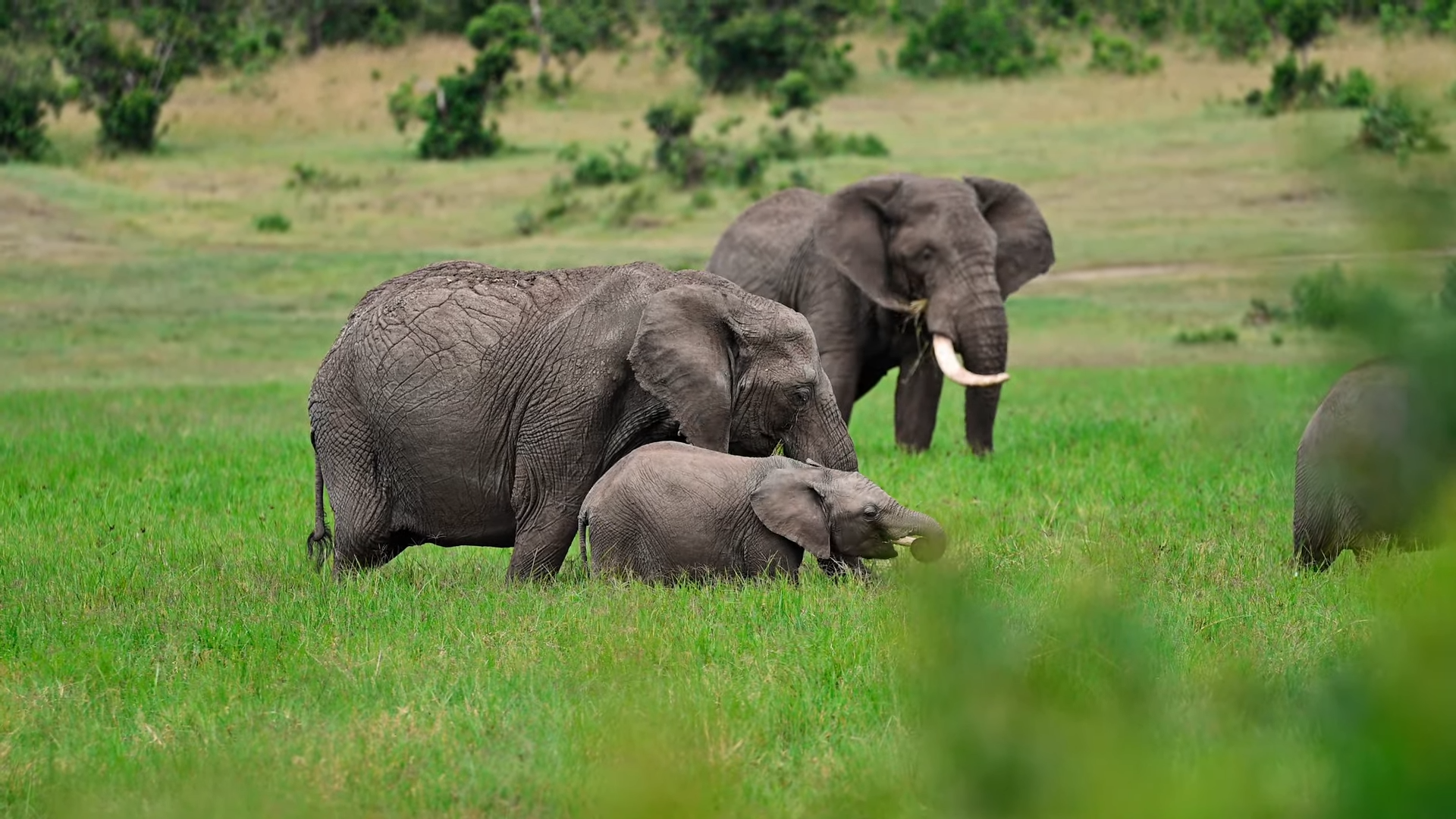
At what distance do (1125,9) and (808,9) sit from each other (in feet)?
26.8

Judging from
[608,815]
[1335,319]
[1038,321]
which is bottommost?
[1038,321]

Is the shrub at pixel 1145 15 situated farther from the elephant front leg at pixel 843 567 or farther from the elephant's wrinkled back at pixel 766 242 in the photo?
the elephant front leg at pixel 843 567

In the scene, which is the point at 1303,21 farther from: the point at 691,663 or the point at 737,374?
the point at 691,663

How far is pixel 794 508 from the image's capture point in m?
8.06

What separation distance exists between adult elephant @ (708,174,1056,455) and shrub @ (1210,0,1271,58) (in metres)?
33.1

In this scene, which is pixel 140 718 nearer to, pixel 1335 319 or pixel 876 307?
pixel 1335 319

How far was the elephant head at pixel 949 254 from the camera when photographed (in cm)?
1291

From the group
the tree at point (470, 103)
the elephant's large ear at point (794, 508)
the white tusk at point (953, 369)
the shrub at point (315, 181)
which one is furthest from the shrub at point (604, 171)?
the elephant's large ear at point (794, 508)

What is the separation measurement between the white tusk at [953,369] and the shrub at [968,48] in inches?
1326

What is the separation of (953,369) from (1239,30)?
36.2 metres

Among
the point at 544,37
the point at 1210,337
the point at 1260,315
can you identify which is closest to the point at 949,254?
the point at 1210,337

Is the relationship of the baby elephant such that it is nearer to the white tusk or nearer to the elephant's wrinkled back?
the white tusk

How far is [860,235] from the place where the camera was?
533 inches

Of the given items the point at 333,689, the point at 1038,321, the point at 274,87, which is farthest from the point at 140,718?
the point at 274,87
